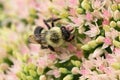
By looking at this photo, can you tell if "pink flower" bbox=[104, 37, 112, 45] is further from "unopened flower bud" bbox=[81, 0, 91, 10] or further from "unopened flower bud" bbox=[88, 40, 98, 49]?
"unopened flower bud" bbox=[81, 0, 91, 10]

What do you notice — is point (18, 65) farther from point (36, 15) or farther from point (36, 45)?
point (36, 15)

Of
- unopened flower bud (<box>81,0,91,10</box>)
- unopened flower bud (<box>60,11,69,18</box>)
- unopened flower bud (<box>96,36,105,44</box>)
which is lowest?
unopened flower bud (<box>96,36,105,44</box>)

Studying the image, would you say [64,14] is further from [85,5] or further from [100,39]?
[100,39]

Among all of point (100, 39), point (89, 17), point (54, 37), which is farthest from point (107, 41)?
point (54, 37)

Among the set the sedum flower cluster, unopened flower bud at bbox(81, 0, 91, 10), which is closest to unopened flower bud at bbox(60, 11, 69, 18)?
the sedum flower cluster

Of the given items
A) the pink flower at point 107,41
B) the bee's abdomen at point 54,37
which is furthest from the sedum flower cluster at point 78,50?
the bee's abdomen at point 54,37

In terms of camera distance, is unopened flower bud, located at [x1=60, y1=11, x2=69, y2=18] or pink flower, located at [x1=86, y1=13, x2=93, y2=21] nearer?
pink flower, located at [x1=86, y1=13, x2=93, y2=21]

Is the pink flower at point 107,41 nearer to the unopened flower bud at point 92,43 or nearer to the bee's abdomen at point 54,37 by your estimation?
the unopened flower bud at point 92,43

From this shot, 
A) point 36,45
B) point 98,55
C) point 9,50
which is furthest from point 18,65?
point 98,55
